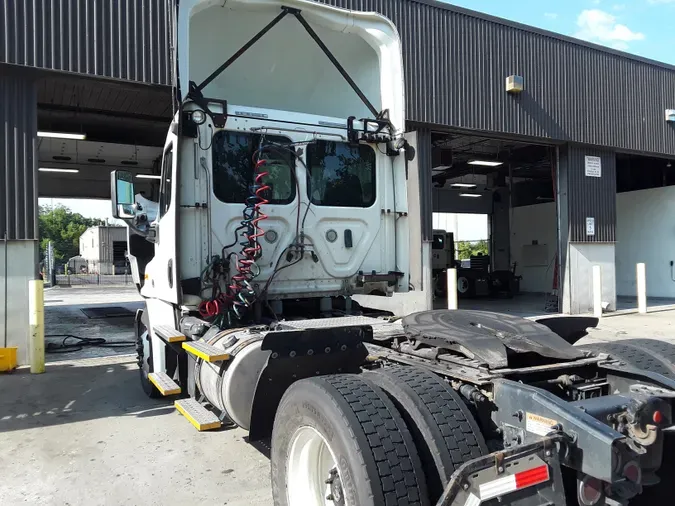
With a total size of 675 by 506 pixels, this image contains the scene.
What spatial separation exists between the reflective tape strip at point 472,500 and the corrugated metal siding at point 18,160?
28.1 ft

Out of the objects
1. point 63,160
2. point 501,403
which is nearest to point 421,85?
point 501,403

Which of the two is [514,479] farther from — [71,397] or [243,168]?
[71,397]

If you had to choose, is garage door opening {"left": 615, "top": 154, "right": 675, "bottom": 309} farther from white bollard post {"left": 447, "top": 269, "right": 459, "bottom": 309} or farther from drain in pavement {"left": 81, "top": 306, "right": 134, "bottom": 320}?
drain in pavement {"left": 81, "top": 306, "right": 134, "bottom": 320}

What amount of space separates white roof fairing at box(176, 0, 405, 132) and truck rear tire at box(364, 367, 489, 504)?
326cm

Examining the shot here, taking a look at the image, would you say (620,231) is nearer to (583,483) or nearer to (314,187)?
(314,187)

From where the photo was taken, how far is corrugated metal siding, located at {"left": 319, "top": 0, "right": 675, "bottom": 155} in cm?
1241

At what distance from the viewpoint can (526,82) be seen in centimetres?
1388

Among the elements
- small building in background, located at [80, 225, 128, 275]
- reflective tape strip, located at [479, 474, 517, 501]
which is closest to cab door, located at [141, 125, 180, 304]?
reflective tape strip, located at [479, 474, 517, 501]

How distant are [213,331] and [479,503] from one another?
278cm

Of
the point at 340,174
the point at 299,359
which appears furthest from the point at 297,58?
the point at 299,359

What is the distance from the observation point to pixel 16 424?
18.4 ft

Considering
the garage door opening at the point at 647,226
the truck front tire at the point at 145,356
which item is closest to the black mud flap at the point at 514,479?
the truck front tire at the point at 145,356

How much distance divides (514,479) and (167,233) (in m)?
3.66

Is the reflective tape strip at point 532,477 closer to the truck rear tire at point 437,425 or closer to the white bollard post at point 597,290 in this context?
the truck rear tire at point 437,425
